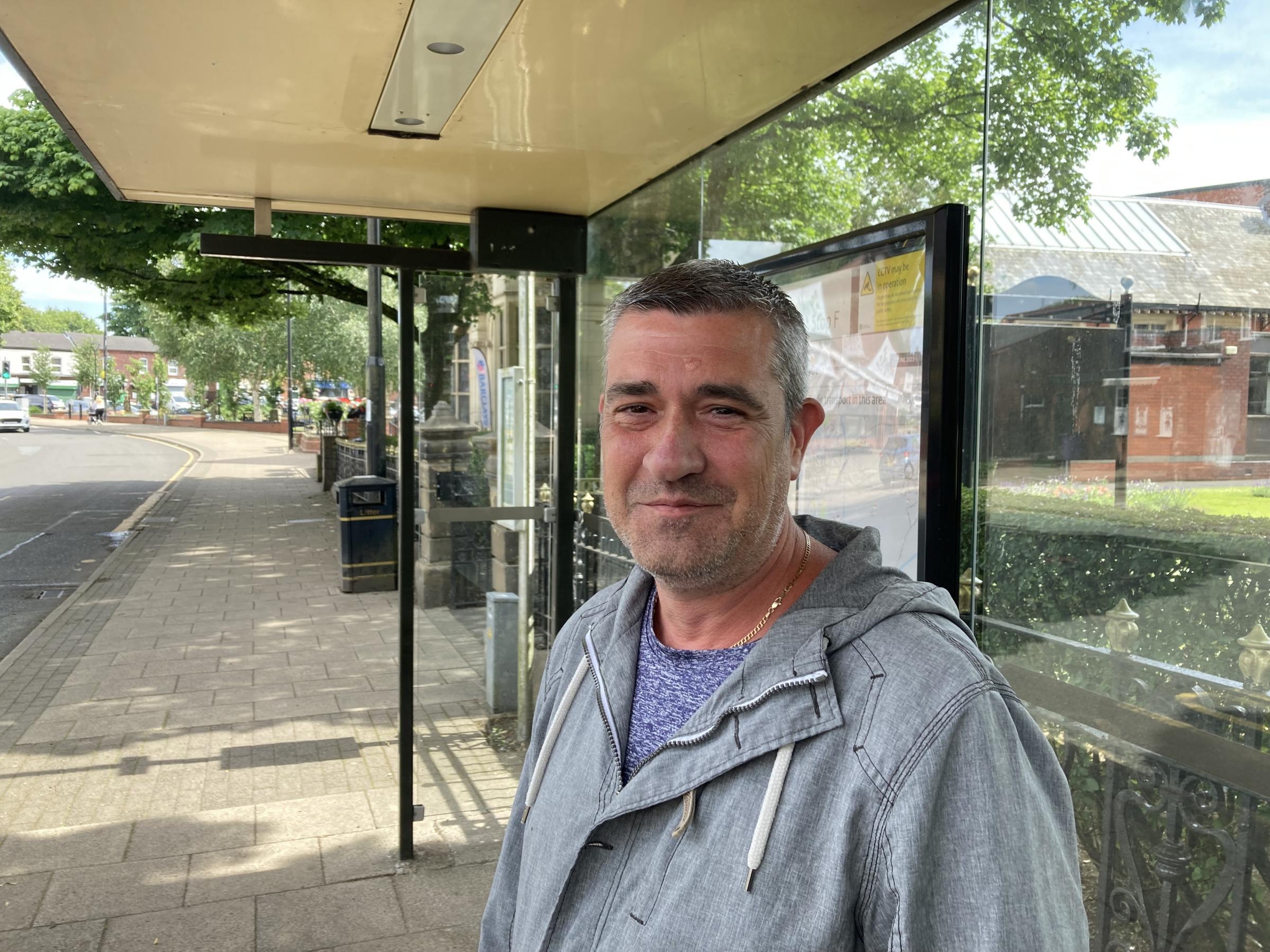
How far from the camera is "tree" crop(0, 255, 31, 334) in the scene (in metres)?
46.6

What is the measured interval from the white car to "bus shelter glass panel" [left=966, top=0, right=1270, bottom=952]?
65.8 meters

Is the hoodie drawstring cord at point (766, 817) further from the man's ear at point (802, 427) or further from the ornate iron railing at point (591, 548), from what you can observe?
the ornate iron railing at point (591, 548)

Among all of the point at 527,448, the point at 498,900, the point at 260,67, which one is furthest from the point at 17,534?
the point at 498,900

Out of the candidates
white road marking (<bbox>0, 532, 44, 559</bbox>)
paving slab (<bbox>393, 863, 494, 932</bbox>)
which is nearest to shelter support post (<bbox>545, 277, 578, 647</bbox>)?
paving slab (<bbox>393, 863, 494, 932</bbox>)

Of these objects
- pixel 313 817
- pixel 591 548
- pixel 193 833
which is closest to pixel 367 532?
pixel 313 817

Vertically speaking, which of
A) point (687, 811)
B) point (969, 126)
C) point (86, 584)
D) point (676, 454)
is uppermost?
point (969, 126)

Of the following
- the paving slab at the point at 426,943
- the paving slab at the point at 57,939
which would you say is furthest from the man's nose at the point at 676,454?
the paving slab at the point at 57,939

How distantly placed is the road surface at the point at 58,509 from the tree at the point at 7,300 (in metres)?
6.31

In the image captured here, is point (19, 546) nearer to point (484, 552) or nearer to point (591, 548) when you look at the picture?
point (484, 552)

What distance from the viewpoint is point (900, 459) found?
2.68 metres

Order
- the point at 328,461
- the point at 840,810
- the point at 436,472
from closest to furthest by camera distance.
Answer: the point at 840,810 → the point at 436,472 → the point at 328,461

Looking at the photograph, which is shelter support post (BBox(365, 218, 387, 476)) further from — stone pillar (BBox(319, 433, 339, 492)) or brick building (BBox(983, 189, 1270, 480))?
brick building (BBox(983, 189, 1270, 480))

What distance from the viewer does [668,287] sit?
4.87 ft

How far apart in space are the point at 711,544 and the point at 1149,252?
137 cm
